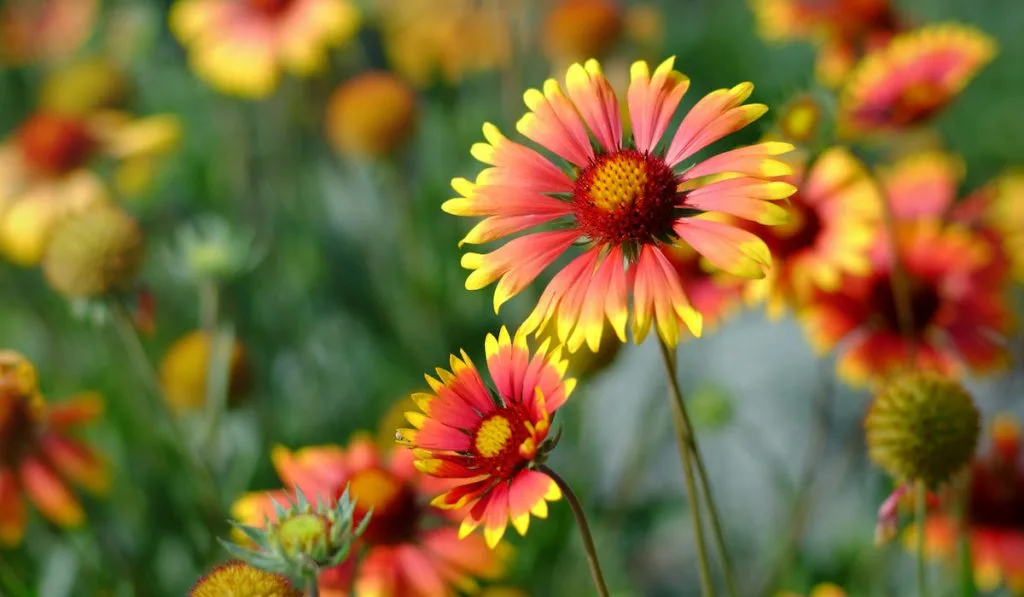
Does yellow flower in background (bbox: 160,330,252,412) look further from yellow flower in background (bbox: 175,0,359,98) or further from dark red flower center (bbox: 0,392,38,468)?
yellow flower in background (bbox: 175,0,359,98)

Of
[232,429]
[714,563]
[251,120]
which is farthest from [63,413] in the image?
[251,120]

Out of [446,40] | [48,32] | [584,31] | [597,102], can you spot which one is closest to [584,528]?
[597,102]

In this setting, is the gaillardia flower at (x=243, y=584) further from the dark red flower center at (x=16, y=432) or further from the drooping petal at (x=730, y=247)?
the dark red flower center at (x=16, y=432)

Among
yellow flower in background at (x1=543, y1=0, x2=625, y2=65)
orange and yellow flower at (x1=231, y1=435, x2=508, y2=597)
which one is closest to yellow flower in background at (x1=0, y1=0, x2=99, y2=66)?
yellow flower in background at (x1=543, y1=0, x2=625, y2=65)

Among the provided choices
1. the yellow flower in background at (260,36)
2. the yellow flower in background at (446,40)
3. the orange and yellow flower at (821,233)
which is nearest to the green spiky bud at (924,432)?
the orange and yellow flower at (821,233)

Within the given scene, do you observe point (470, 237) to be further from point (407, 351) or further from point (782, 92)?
point (407, 351)
